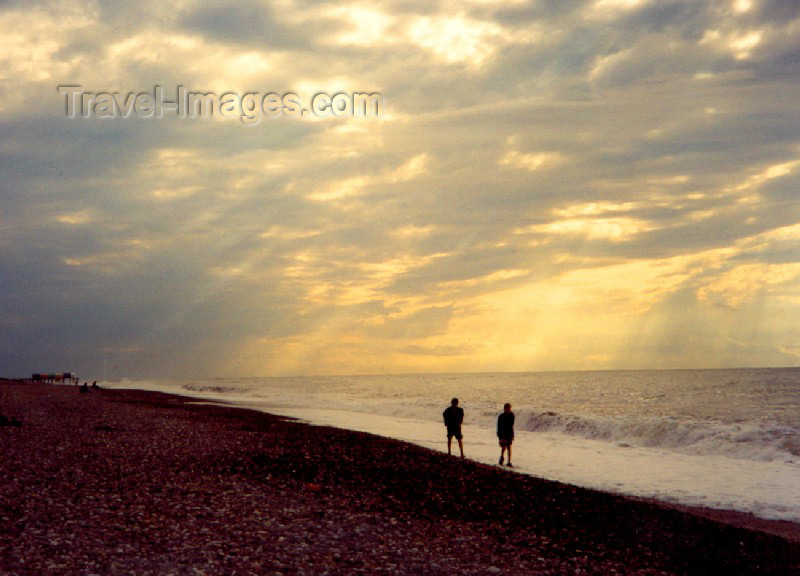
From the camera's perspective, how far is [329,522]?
13055mm

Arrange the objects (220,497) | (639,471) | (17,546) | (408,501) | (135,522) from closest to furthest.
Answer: (17,546) → (135,522) → (220,497) → (408,501) → (639,471)

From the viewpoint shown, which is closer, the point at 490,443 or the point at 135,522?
the point at 135,522

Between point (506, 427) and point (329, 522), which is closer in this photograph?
point (329, 522)

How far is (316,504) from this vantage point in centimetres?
1471

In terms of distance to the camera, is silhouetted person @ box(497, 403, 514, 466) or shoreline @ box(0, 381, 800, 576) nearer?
shoreline @ box(0, 381, 800, 576)

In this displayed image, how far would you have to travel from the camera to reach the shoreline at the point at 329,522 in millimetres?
10438

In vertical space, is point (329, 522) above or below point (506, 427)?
below

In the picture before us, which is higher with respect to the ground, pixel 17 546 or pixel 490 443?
pixel 17 546

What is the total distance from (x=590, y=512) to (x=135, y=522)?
10316 mm

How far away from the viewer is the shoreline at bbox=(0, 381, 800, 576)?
1044 centimetres

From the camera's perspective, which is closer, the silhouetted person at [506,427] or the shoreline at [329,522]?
the shoreline at [329,522]

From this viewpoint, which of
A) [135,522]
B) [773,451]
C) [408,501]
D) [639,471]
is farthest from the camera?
[773,451]

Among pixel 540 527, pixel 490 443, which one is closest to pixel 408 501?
pixel 540 527

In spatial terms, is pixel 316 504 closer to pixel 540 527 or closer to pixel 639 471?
pixel 540 527
